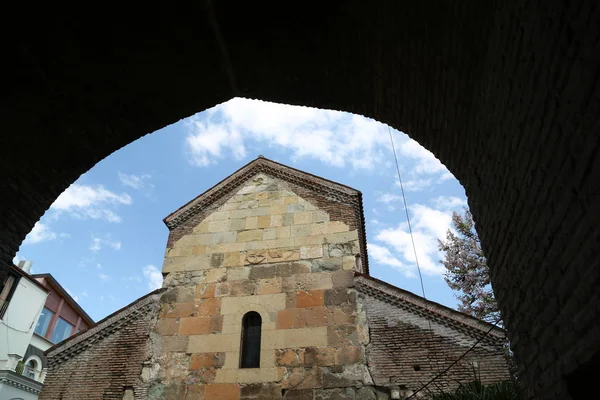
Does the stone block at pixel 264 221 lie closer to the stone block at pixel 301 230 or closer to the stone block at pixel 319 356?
the stone block at pixel 301 230

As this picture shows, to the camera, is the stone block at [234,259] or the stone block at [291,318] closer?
the stone block at [291,318]

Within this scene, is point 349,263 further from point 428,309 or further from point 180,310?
point 180,310

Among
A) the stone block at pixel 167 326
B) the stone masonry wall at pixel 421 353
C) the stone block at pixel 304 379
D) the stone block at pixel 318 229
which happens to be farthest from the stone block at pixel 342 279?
the stone block at pixel 167 326

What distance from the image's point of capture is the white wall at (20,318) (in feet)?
63.6

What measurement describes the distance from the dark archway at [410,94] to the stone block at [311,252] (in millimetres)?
4657

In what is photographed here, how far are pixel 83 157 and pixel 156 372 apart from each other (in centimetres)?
510

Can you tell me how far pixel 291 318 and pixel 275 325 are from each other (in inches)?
12.8

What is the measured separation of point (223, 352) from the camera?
754 cm

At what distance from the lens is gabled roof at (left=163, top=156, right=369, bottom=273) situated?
897 cm

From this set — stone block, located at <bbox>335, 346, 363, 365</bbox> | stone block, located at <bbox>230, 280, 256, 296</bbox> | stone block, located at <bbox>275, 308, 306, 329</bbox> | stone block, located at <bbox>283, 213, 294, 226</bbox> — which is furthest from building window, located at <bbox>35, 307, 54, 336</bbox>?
stone block, located at <bbox>335, 346, 363, 365</bbox>

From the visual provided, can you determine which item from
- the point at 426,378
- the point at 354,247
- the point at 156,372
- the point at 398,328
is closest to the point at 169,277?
the point at 156,372

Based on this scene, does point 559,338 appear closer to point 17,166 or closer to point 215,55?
point 215,55

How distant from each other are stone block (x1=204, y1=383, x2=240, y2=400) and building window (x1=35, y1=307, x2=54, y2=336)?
787 inches

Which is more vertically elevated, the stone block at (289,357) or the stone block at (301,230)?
the stone block at (301,230)
